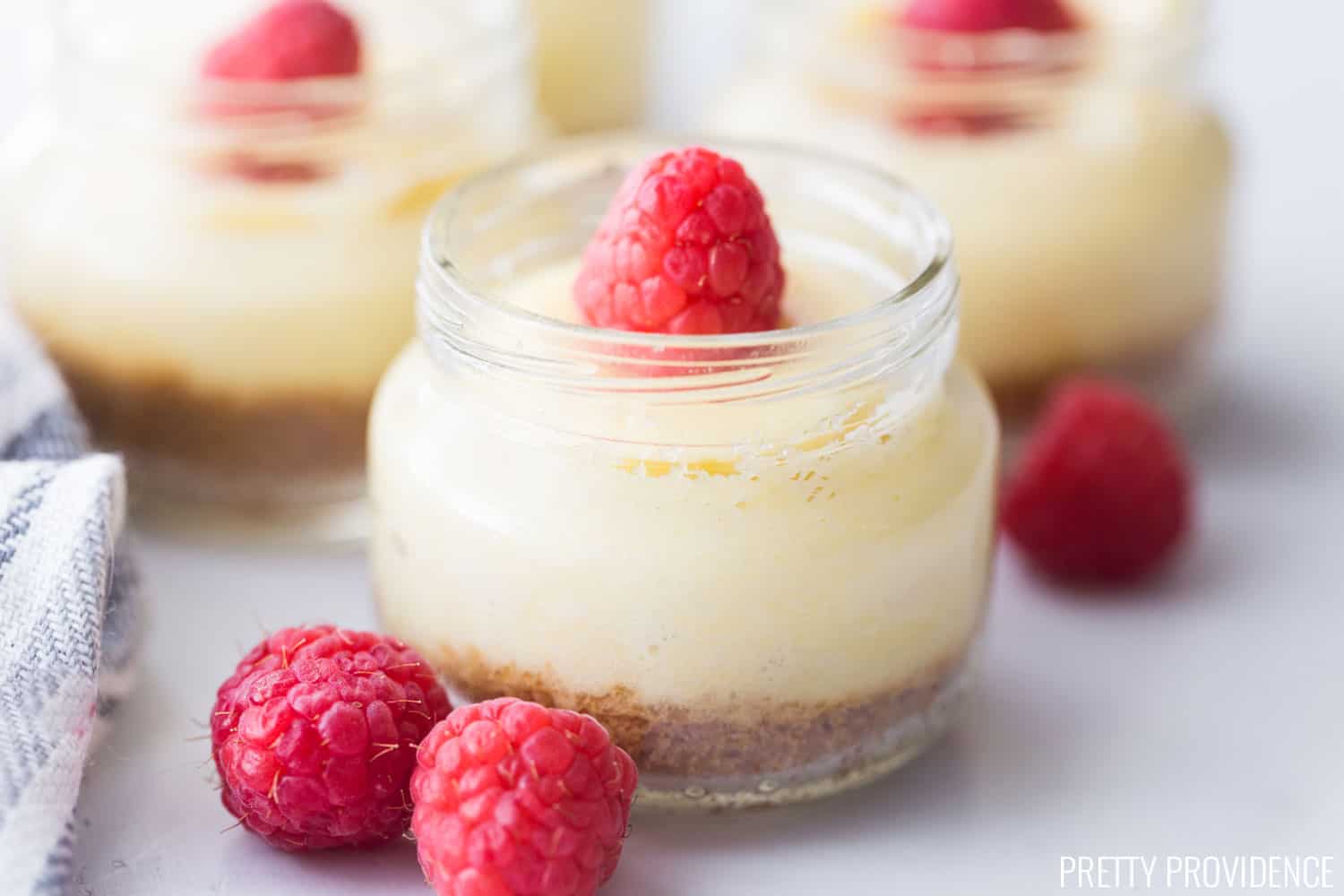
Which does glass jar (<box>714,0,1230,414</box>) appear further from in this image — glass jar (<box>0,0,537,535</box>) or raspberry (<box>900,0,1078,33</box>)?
glass jar (<box>0,0,537,535</box>)

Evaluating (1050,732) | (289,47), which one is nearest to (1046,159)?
(1050,732)

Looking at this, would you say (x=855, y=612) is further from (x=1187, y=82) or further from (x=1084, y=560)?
(x=1187, y=82)

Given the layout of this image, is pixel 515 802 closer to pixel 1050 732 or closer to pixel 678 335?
pixel 678 335

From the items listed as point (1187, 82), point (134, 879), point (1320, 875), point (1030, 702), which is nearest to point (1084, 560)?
point (1030, 702)

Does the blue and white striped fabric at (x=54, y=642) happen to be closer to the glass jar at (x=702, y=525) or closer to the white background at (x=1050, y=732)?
the white background at (x=1050, y=732)

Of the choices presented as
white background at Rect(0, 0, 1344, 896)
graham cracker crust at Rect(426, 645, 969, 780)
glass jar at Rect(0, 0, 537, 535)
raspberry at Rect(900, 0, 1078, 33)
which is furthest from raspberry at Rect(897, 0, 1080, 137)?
graham cracker crust at Rect(426, 645, 969, 780)

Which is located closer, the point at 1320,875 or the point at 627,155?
the point at 1320,875
